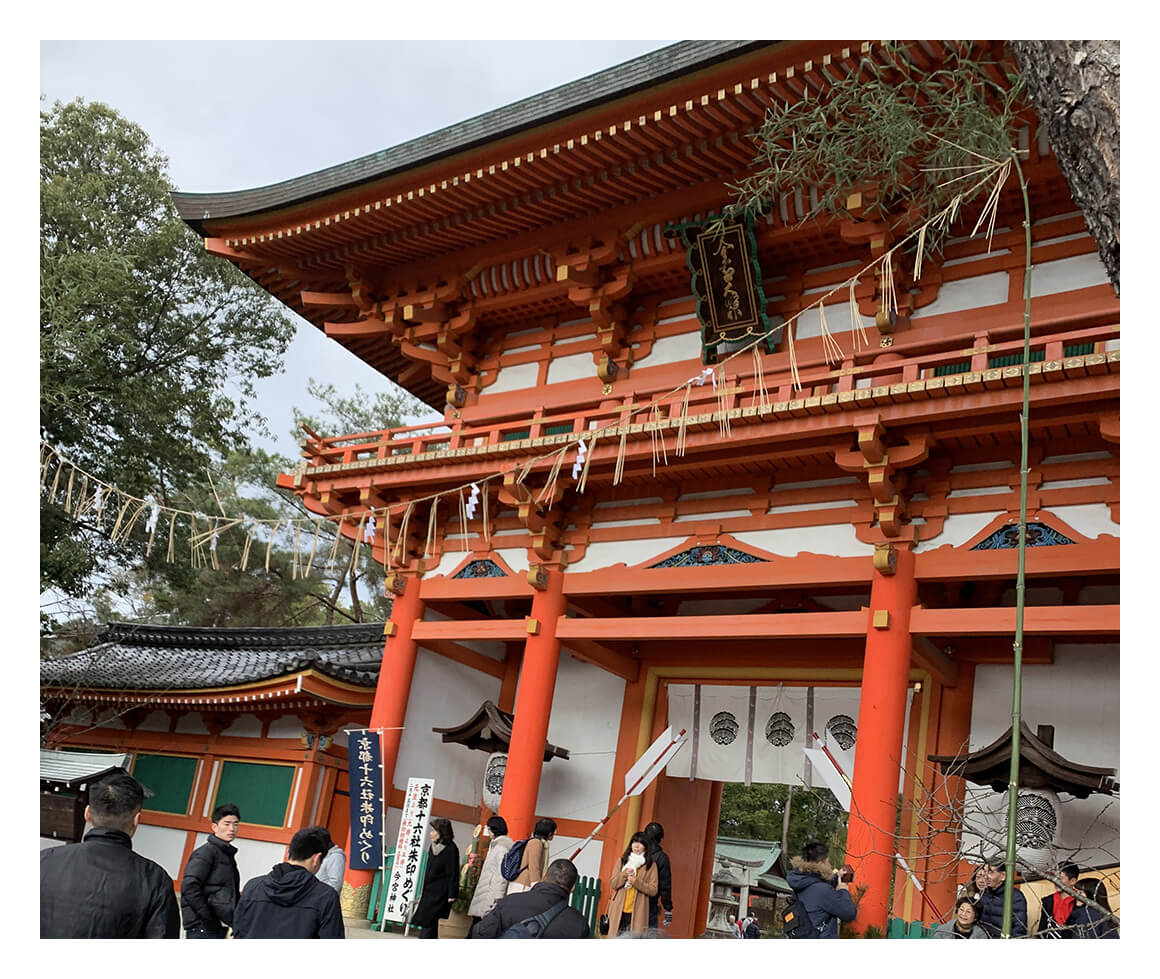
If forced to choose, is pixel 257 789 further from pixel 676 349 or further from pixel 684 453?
pixel 676 349

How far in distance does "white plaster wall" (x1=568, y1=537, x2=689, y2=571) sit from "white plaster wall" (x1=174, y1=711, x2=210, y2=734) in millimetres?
5755

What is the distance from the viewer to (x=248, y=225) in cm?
988

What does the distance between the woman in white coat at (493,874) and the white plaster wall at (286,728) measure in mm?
4238

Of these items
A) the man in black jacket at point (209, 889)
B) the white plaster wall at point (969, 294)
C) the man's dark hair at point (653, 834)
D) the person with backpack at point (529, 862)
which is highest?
the white plaster wall at point (969, 294)

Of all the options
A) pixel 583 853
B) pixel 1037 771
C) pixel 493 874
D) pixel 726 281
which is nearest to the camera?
pixel 1037 771

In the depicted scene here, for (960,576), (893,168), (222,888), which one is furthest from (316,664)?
(893,168)

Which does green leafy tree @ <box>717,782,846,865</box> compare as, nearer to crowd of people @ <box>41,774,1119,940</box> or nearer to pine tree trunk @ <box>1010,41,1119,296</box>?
crowd of people @ <box>41,774,1119,940</box>

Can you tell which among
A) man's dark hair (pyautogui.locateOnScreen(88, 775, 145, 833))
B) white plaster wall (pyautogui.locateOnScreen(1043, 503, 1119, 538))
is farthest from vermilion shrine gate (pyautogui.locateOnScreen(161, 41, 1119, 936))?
man's dark hair (pyautogui.locateOnScreen(88, 775, 145, 833))

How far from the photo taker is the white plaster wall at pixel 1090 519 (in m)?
6.79

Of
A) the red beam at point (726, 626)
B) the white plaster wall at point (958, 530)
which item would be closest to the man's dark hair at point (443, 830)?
the red beam at point (726, 626)

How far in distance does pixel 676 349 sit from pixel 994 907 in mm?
5609

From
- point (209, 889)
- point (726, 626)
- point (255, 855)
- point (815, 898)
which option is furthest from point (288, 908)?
point (255, 855)

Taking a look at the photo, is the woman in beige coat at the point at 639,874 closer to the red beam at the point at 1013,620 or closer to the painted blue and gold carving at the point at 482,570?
the red beam at the point at 1013,620

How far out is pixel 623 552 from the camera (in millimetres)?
8891
